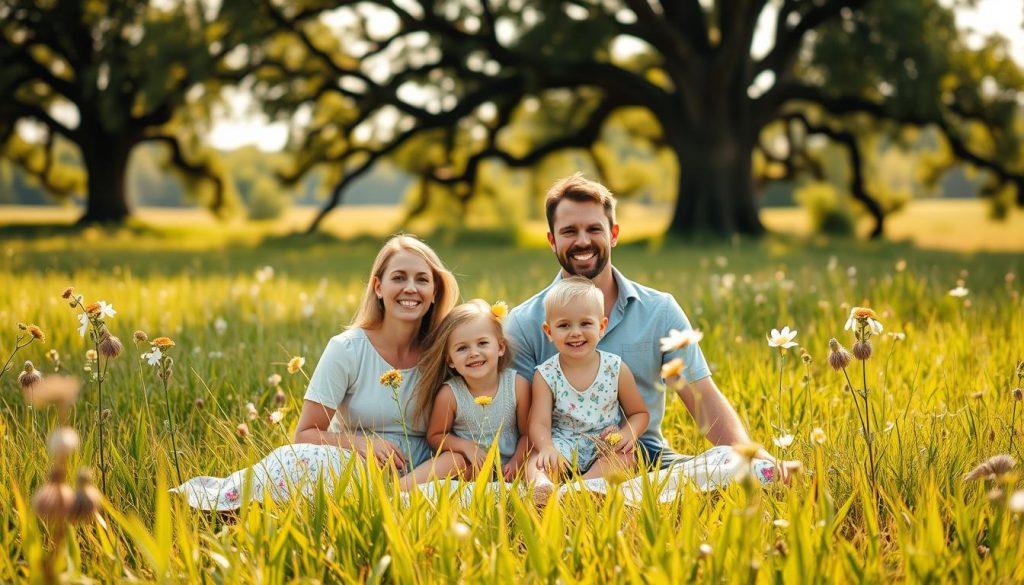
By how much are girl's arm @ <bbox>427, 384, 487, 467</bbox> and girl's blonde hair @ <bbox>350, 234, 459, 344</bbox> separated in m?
0.42

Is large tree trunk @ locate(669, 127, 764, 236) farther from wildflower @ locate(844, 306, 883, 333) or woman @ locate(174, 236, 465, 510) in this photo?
wildflower @ locate(844, 306, 883, 333)

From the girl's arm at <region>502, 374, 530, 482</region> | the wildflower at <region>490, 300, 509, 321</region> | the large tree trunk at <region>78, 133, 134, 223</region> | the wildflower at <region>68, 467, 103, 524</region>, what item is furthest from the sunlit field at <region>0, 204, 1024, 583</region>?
the large tree trunk at <region>78, 133, 134, 223</region>

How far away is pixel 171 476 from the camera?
3.06 m

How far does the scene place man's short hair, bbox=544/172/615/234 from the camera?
3705mm

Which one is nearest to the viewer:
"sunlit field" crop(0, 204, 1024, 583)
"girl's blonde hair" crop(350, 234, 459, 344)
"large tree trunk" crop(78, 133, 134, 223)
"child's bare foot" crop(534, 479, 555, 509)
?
"sunlit field" crop(0, 204, 1024, 583)

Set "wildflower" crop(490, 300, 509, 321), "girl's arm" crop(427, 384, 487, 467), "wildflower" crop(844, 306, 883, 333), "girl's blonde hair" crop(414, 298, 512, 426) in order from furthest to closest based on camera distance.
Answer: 1. "wildflower" crop(490, 300, 509, 321)
2. "girl's blonde hair" crop(414, 298, 512, 426)
3. "girl's arm" crop(427, 384, 487, 467)
4. "wildflower" crop(844, 306, 883, 333)

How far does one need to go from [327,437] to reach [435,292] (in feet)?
2.78

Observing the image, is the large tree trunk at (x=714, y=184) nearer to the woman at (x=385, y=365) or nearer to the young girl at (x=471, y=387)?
the woman at (x=385, y=365)

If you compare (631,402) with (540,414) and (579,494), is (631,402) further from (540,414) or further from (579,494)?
(579,494)

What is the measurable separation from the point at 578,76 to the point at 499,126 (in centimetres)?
358

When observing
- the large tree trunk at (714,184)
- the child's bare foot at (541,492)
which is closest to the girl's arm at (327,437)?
the child's bare foot at (541,492)

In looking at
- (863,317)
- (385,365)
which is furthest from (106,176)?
(863,317)

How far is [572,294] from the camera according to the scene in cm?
339

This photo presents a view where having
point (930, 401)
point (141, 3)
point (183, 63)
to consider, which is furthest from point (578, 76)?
point (930, 401)
